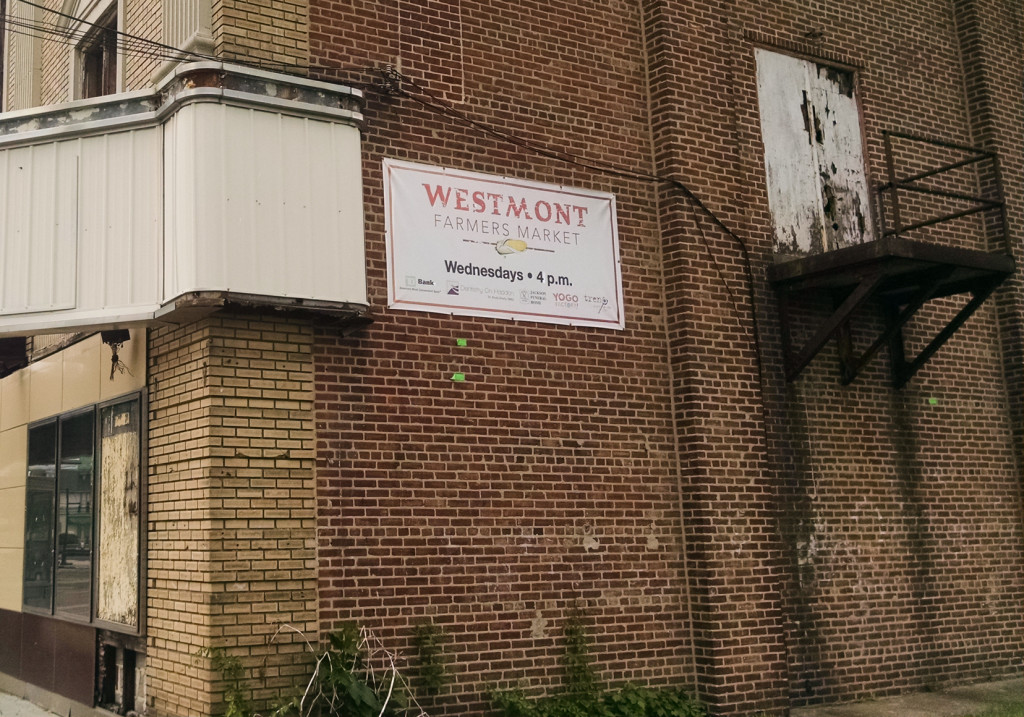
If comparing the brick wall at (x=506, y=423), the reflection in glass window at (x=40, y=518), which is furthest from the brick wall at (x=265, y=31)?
the reflection in glass window at (x=40, y=518)

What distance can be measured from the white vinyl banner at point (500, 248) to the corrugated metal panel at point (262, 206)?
1.68ft

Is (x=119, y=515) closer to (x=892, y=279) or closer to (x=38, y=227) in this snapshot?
(x=38, y=227)

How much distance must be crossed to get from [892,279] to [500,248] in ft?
13.8

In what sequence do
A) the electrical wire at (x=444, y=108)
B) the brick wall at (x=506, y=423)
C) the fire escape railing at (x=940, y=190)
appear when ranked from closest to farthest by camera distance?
1. the brick wall at (x=506, y=423)
2. the electrical wire at (x=444, y=108)
3. the fire escape railing at (x=940, y=190)

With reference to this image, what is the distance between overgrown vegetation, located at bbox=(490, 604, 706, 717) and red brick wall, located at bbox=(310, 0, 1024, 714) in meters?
0.14

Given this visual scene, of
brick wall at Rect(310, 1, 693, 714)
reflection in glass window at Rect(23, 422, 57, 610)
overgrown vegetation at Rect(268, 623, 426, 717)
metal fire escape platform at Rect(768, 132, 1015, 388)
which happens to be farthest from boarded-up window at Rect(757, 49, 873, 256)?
reflection in glass window at Rect(23, 422, 57, 610)

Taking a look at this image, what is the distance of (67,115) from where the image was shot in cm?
745

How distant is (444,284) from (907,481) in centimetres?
554

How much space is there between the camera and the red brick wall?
7820 millimetres

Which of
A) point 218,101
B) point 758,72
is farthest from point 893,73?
point 218,101


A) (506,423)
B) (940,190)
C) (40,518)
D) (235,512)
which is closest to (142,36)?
(235,512)

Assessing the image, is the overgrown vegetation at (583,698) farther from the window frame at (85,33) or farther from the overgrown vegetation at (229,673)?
the window frame at (85,33)

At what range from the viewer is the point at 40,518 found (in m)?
10.3

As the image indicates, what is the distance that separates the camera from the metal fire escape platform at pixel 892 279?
30.4ft
